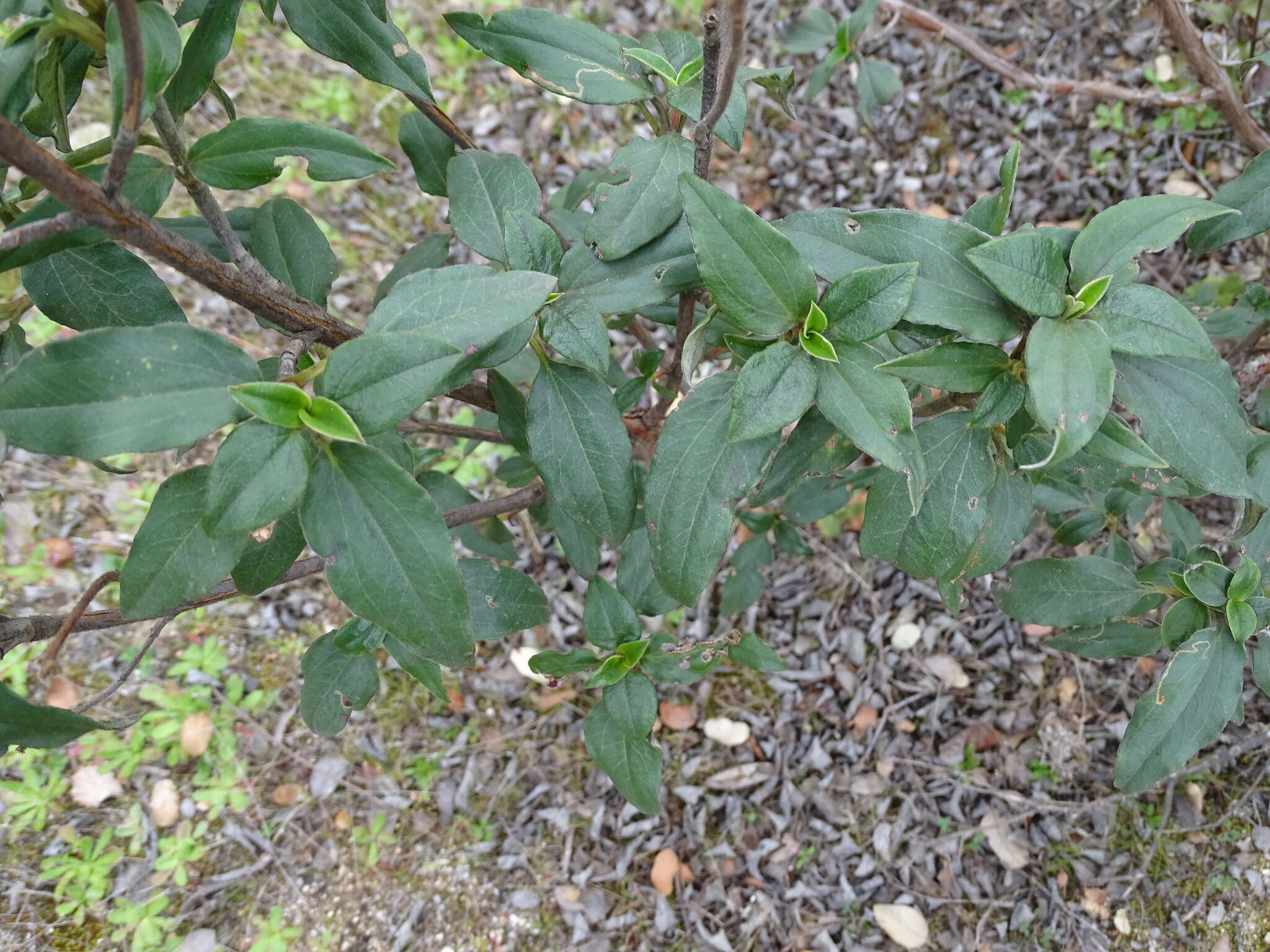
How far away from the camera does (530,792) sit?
2771mm

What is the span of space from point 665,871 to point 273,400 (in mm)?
2089

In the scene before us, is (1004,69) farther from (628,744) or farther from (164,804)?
(164,804)

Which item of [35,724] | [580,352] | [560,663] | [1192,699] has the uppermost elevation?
[580,352]

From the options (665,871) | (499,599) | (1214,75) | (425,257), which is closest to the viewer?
(499,599)

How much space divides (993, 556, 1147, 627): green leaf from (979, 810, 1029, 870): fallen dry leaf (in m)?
1.01

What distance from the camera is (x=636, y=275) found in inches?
55.1

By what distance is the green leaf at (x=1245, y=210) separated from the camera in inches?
60.7

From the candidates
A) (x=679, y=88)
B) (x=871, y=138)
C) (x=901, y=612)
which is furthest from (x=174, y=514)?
(x=871, y=138)

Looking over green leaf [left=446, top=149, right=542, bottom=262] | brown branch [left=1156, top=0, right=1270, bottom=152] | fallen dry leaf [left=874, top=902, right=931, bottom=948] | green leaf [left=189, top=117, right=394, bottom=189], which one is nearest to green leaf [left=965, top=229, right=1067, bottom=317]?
green leaf [left=446, top=149, right=542, bottom=262]

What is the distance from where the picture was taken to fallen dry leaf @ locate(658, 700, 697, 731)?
2826 millimetres

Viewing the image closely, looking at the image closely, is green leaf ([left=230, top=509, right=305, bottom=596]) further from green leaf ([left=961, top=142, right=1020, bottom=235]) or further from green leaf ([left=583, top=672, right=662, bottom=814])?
green leaf ([left=961, top=142, right=1020, bottom=235])

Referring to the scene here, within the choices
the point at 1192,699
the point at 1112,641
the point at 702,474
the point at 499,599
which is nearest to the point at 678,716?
the point at 499,599

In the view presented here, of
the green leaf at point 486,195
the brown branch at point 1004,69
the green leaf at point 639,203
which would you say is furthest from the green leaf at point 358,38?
the brown branch at point 1004,69

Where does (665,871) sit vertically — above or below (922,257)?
below
